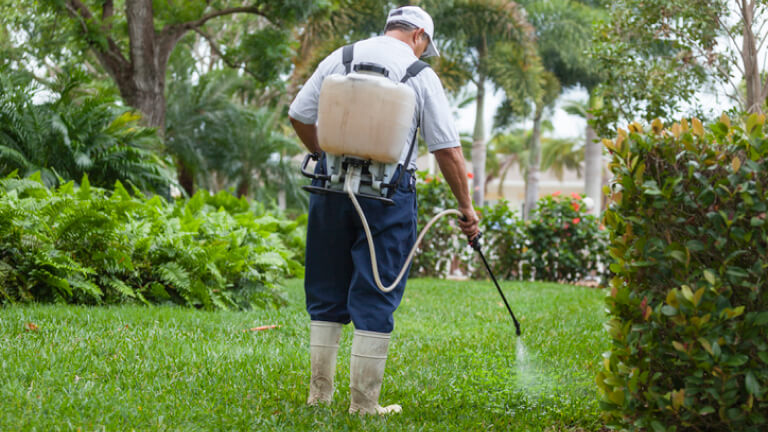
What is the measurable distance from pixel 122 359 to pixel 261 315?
6.70 feet

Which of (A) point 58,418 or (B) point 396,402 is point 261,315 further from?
(A) point 58,418

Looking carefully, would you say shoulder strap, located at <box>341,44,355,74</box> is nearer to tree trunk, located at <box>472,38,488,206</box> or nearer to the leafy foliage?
the leafy foliage

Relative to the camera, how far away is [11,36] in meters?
20.1

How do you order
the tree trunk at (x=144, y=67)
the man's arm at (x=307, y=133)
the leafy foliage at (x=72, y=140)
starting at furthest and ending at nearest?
the tree trunk at (x=144, y=67), the leafy foliage at (x=72, y=140), the man's arm at (x=307, y=133)

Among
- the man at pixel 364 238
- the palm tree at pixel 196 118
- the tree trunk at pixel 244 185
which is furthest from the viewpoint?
the tree trunk at pixel 244 185

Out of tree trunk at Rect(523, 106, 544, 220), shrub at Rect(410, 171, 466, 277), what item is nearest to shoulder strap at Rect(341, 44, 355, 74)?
shrub at Rect(410, 171, 466, 277)

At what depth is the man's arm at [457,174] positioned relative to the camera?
3.09 m

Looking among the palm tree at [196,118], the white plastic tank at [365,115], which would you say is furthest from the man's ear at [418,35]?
the palm tree at [196,118]

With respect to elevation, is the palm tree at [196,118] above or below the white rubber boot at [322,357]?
above

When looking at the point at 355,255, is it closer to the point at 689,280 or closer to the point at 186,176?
the point at 689,280

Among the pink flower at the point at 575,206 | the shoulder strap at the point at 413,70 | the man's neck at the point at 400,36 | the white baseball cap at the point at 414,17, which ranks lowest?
the pink flower at the point at 575,206

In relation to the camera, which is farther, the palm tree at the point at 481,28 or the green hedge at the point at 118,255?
the palm tree at the point at 481,28

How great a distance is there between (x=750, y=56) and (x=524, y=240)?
5162mm

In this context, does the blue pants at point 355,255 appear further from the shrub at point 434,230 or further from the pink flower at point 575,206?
the pink flower at point 575,206
